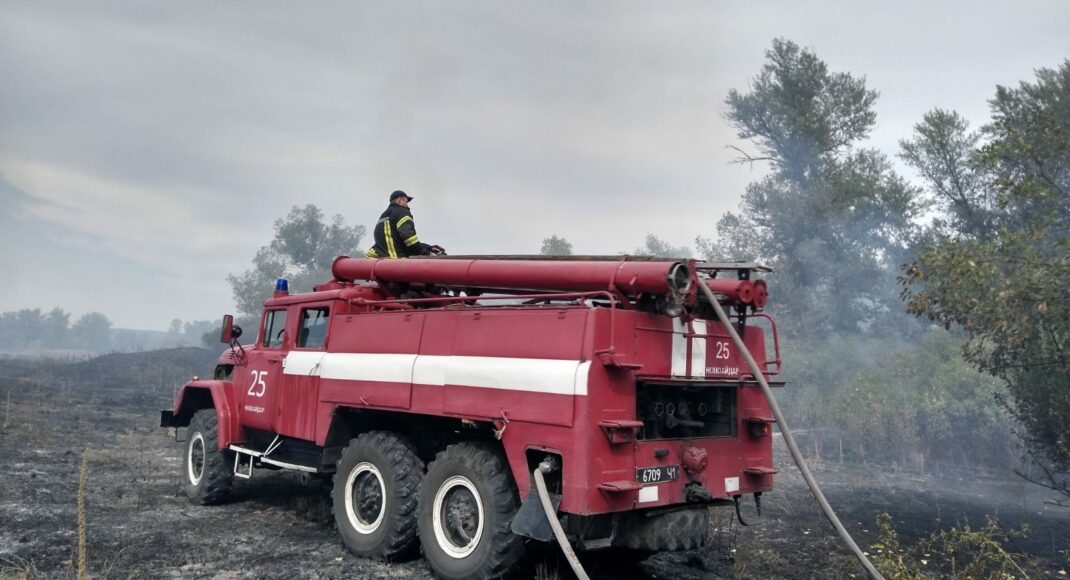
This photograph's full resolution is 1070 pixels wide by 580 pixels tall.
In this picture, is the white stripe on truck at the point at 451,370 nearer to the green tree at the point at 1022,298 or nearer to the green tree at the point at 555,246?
the green tree at the point at 1022,298

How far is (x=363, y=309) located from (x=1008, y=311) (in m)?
8.24

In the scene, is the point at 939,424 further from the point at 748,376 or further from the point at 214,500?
the point at 214,500

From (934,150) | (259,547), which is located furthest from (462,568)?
(934,150)

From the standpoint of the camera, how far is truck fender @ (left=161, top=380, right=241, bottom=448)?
9000 mm

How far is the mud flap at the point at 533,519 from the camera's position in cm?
521

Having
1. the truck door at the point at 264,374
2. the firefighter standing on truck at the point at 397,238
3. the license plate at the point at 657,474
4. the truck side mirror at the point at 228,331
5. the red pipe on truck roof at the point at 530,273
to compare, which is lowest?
the license plate at the point at 657,474

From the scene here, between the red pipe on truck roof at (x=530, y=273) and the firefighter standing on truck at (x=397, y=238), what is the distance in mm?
527

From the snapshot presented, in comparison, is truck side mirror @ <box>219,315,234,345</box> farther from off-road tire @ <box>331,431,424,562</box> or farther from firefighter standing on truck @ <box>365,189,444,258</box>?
off-road tire @ <box>331,431,424,562</box>

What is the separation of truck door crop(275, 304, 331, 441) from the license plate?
12.8 ft

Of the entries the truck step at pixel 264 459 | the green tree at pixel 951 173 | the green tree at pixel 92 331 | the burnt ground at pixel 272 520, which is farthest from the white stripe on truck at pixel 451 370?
the green tree at pixel 92 331

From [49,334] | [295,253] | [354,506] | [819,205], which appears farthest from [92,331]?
[354,506]

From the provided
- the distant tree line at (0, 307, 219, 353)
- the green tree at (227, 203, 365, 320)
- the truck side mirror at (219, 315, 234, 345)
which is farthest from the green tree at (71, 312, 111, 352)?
the truck side mirror at (219, 315, 234, 345)

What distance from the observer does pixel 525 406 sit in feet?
18.4

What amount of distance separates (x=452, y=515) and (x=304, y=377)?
9.33 feet
